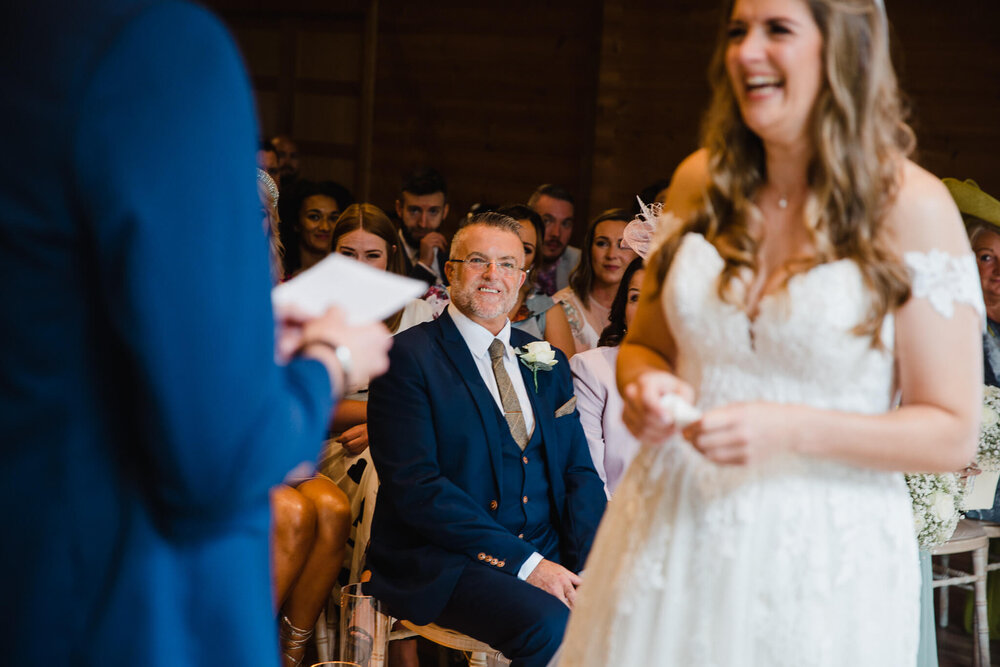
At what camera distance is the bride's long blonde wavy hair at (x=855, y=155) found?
1.45 m

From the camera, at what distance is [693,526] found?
1.55 metres

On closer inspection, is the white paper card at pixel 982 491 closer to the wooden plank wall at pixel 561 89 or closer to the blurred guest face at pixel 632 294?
the blurred guest face at pixel 632 294

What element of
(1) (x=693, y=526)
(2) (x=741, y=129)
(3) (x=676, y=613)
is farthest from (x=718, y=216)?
(3) (x=676, y=613)

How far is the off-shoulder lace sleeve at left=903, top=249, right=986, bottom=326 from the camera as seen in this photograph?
1447 millimetres

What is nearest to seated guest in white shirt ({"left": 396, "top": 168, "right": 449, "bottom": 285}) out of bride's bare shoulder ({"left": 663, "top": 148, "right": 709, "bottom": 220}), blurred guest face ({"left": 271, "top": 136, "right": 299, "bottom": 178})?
blurred guest face ({"left": 271, "top": 136, "right": 299, "bottom": 178})

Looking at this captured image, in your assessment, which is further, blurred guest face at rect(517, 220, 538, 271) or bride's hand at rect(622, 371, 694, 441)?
blurred guest face at rect(517, 220, 538, 271)

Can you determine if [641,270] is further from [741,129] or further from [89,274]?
[89,274]

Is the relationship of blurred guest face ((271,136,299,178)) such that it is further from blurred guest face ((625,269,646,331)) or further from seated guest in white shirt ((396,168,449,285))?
blurred guest face ((625,269,646,331))

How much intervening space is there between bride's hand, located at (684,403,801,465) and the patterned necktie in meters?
1.65

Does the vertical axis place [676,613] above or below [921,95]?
below

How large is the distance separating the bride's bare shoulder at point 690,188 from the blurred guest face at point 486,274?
4.73 feet

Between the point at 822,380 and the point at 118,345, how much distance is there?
3.26 ft

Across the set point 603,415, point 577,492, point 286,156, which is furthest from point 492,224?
point 286,156

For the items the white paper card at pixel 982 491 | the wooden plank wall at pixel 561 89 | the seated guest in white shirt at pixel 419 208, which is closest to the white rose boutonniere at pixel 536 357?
the white paper card at pixel 982 491
